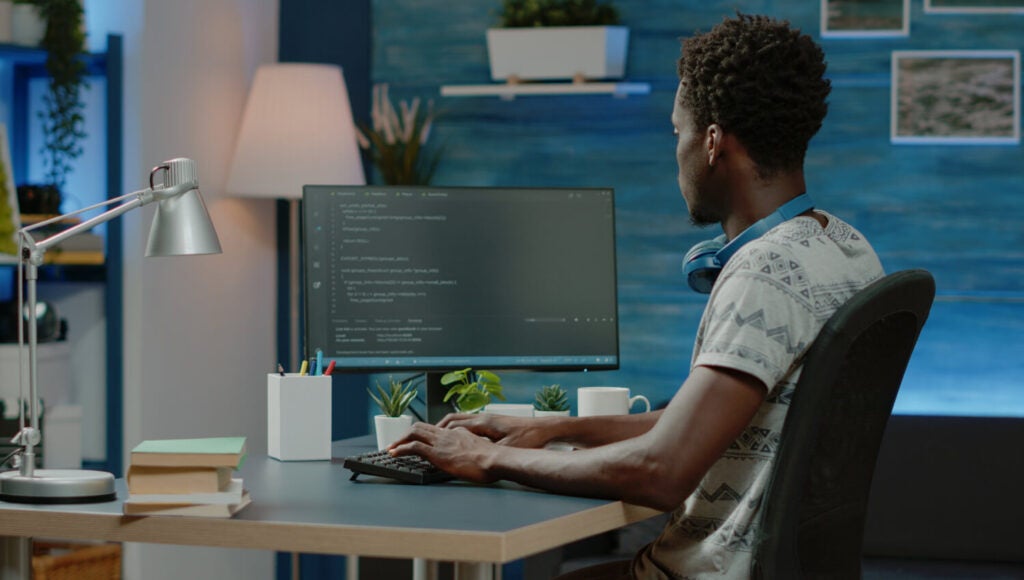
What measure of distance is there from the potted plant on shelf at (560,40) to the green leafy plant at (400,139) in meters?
0.35

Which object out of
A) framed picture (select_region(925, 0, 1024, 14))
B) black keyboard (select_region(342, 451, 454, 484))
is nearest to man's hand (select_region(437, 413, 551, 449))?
black keyboard (select_region(342, 451, 454, 484))

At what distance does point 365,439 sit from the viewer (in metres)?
2.50

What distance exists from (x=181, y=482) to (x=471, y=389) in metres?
0.79

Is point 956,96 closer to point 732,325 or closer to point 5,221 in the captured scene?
point 732,325

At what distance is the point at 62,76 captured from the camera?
3.17 metres

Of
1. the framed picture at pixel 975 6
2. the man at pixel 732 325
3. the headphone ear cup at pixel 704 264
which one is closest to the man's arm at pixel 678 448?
the man at pixel 732 325

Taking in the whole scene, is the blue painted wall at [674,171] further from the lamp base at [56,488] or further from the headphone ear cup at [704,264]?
the lamp base at [56,488]

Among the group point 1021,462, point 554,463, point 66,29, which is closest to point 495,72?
point 66,29

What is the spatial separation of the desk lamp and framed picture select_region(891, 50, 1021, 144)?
8.35ft

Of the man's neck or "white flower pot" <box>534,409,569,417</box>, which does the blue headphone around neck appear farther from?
"white flower pot" <box>534,409,569,417</box>

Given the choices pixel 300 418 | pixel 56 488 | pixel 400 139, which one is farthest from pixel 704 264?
pixel 400 139

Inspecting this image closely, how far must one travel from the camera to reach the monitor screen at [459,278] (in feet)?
7.72

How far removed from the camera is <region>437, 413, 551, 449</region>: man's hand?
78.2 inches

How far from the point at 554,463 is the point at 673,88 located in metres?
2.36
